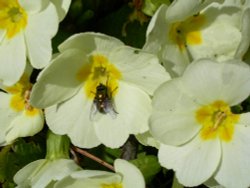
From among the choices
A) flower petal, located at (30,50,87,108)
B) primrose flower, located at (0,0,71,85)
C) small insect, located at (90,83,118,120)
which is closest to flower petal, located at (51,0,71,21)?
primrose flower, located at (0,0,71,85)

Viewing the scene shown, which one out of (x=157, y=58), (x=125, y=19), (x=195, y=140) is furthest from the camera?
(x=125, y=19)

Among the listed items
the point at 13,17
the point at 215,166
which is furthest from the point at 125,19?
the point at 215,166

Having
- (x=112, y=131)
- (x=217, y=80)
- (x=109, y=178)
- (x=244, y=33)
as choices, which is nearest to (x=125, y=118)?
(x=112, y=131)

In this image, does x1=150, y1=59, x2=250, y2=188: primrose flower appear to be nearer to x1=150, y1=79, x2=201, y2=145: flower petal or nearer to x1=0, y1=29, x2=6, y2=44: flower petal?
x1=150, y1=79, x2=201, y2=145: flower petal

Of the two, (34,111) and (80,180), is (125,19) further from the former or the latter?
(80,180)

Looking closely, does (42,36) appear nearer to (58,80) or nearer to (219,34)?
(58,80)

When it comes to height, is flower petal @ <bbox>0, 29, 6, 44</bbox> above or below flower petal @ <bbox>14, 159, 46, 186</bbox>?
above
